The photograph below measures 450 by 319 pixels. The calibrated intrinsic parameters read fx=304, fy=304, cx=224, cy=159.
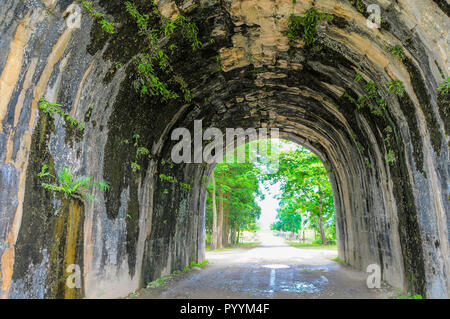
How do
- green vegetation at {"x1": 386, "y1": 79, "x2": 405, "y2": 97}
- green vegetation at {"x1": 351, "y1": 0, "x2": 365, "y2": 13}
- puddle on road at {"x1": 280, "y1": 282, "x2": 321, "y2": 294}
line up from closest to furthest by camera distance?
green vegetation at {"x1": 351, "y1": 0, "x2": 365, "y2": 13} → green vegetation at {"x1": 386, "y1": 79, "x2": 405, "y2": 97} → puddle on road at {"x1": 280, "y1": 282, "x2": 321, "y2": 294}

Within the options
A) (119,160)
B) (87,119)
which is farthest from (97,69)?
(119,160)

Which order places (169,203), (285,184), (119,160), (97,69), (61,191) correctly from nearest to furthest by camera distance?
(61,191) → (97,69) → (119,160) → (169,203) → (285,184)

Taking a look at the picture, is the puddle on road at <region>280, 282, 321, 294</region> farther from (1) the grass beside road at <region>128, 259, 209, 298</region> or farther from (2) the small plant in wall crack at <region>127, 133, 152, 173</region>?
(2) the small plant in wall crack at <region>127, 133, 152, 173</region>

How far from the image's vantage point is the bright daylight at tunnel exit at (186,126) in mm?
3573

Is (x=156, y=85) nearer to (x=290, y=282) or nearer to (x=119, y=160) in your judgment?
(x=119, y=160)

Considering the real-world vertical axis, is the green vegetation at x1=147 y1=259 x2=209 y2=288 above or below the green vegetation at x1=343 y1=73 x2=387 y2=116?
below

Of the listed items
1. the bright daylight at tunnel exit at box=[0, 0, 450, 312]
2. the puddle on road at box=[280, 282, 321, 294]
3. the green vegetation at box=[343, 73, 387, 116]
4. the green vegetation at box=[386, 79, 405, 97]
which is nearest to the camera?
the bright daylight at tunnel exit at box=[0, 0, 450, 312]

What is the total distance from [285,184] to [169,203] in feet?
48.7

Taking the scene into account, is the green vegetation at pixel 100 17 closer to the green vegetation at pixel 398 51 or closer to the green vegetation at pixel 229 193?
the green vegetation at pixel 398 51

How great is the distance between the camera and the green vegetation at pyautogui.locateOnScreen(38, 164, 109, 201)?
12.4ft

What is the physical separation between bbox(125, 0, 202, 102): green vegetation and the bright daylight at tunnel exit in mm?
32

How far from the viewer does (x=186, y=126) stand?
26.8ft

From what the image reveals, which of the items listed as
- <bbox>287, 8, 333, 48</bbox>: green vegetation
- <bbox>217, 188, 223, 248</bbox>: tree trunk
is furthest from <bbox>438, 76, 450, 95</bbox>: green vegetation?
<bbox>217, 188, 223, 248</bbox>: tree trunk

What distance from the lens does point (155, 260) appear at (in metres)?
7.51
